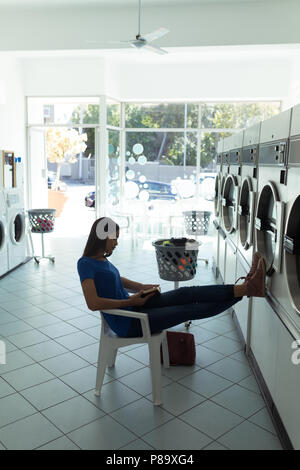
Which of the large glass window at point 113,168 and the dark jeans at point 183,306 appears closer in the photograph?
the dark jeans at point 183,306

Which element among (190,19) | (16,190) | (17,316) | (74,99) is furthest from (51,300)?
(74,99)

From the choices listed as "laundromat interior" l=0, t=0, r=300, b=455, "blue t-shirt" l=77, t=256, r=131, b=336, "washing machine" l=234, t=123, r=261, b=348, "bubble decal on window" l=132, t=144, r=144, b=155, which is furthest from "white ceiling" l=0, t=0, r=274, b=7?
"blue t-shirt" l=77, t=256, r=131, b=336

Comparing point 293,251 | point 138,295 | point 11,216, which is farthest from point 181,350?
point 11,216

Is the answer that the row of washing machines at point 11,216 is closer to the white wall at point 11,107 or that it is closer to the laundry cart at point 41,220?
the laundry cart at point 41,220

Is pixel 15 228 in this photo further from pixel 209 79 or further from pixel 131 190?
pixel 209 79

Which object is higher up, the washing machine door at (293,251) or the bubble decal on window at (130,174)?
the bubble decal on window at (130,174)

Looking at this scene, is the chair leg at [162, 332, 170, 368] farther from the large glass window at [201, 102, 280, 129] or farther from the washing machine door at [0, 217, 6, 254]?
the large glass window at [201, 102, 280, 129]

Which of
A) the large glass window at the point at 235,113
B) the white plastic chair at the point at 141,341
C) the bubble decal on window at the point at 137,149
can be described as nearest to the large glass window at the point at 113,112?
the bubble decal on window at the point at 137,149

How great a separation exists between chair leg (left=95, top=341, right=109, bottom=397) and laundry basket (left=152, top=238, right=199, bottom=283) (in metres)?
1.11

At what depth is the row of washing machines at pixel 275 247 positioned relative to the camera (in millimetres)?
2219

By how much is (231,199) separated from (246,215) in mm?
1243
